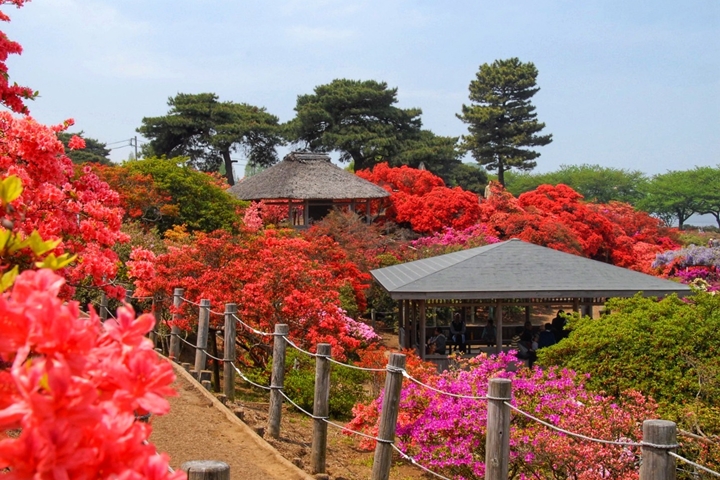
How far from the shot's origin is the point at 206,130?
45.2 metres

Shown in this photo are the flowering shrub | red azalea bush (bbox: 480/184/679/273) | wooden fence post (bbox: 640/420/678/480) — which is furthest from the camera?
red azalea bush (bbox: 480/184/679/273)

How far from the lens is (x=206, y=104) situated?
45.2 metres

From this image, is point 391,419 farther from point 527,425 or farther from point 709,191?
point 709,191

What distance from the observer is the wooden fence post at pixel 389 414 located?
5.77 metres

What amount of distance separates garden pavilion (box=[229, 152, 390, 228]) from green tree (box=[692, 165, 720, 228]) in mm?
29806

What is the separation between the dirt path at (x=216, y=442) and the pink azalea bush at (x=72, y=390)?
4881mm

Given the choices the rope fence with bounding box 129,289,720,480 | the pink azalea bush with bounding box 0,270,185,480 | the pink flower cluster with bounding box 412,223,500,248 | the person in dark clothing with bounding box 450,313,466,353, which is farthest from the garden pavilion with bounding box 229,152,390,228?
the pink azalea bush with bounding box 0,270,185,480

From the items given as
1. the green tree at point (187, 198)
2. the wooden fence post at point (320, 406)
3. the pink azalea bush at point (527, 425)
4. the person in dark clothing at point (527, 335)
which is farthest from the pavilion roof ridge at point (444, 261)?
the wooden fence post at point (320, 406)

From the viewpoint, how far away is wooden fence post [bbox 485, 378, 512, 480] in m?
4.64

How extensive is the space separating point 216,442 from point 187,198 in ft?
47.3

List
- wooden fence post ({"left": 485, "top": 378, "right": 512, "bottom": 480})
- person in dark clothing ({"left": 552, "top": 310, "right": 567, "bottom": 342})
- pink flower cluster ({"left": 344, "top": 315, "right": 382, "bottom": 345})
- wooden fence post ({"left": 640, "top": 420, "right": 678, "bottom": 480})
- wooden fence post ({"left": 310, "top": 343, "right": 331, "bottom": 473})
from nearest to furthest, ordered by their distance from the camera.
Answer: wooden fence post ({"left": 640, "top": 420, "right": 678, "bottom": 480})
wooden fence post ({"left": 485, "top": 378, "right": 512, "bottom": 480})
wooden fence post ({"left": 310, "top": 343, "right": 331, "bottom": 473})
pink flower cluster ({"left": 344, "top": 315, "right": 382, "bottom": 345})
person in dark clothing ({"left": 552, "top": 310, "right": 567, "bottom": 342})

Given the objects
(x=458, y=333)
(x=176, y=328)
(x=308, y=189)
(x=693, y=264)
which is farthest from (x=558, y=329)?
(x=308, y=189)

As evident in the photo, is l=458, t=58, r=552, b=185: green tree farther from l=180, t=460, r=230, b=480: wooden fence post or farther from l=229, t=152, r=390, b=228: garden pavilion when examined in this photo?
l=180, t=460, r=230, b=480: wooden fence post

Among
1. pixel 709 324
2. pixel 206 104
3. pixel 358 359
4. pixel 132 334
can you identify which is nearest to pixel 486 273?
pixel 358 359
